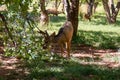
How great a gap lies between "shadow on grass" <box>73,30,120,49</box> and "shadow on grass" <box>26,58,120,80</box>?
458cm

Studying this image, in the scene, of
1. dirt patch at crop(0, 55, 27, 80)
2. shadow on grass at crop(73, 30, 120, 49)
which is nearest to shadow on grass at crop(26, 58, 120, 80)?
dirt patch at crop(0, 55, 27, 80)

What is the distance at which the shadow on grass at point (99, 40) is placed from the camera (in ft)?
52.2

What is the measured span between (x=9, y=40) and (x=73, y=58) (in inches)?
200

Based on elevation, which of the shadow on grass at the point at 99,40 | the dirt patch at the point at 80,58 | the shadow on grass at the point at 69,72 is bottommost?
the shadow on grass at the point at 99,40

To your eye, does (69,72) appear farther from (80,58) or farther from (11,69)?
(80,58)

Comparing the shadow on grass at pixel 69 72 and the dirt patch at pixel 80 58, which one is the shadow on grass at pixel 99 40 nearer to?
the dirt patch at pixel 80 58

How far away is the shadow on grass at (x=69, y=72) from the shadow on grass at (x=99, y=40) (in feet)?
15.0

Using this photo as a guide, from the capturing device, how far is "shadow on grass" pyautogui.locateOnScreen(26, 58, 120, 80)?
9812 mm

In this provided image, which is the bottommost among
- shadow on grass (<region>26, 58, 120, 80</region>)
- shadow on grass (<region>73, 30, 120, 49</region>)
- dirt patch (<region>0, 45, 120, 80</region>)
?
shadow on grass (<region>73, 30, 120, 49</region>)

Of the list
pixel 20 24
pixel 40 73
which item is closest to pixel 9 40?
pixel 20 24

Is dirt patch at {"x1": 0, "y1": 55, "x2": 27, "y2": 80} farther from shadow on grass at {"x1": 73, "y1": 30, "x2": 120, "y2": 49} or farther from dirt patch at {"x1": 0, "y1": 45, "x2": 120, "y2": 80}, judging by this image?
shadow on grass at {"x1": 73, "y1": 30, "x2": 120, "y2": 49}

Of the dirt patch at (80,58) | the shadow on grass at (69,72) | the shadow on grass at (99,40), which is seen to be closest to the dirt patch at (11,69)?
the dirt patch at (80,58)

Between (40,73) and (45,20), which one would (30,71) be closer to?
(40,73)

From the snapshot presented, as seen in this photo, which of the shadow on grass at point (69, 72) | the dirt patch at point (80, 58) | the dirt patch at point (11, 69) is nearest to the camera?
the shadow on grass at point (69, 72)
